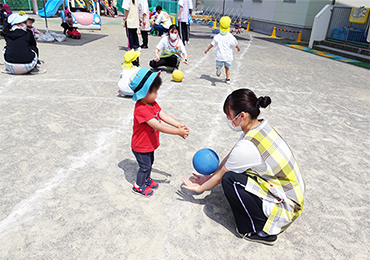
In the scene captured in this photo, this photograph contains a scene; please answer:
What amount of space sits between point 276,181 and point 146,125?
4.84 ft

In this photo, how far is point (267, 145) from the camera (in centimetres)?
261

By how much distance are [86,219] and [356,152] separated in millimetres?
4427

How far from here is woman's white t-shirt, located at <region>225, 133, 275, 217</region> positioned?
2609 mm

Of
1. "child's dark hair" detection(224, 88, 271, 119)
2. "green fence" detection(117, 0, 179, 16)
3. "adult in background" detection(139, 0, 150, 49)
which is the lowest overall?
"child's dark hair" detection(224, 88, 271, 119)

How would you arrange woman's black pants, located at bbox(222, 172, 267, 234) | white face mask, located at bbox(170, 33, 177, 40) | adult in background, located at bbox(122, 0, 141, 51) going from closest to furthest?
1. woman's black pants, located at bbox(222, 172, 267, 234)
2. white face mask, located at bbox(170, 33, 177, 40)
3. adult in background, located at bbox(122, 0, 141, 51)

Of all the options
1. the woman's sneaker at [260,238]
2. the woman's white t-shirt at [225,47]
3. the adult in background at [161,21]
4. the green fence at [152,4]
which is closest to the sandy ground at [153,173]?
the woman's sneaker at [260,238]

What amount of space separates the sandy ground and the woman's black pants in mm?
251

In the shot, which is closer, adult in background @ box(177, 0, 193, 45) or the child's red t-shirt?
the child's red t-shirt

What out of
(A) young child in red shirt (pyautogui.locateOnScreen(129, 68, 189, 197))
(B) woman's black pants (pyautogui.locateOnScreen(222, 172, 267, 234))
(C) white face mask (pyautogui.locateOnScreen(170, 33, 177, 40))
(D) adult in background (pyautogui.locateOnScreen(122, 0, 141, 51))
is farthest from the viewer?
(D) adult in background (pyautogui.locateOnScreen(122, 0, 141, 51))

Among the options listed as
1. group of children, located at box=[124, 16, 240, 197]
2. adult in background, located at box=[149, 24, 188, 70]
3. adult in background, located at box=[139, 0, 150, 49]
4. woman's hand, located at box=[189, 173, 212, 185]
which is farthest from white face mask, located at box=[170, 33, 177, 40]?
woman's hand, located at box=[189, 173, 212, 185]

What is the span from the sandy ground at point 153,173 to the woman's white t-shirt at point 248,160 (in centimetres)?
51

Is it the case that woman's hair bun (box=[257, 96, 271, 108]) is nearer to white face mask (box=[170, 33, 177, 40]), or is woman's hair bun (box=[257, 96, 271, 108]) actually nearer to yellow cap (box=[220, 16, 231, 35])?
yellow cap (box=[220, 16, 231, 35])

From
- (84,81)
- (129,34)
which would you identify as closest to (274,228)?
(84,81)

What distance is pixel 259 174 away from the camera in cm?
271
